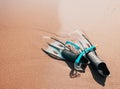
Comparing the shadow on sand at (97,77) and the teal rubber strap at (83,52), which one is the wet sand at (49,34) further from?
the teal rubber strap at (83,52)

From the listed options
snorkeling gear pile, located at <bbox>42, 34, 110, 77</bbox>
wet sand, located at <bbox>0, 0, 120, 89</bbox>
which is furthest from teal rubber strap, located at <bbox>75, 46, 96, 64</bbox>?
wet sand, located at <bbox>0, 0, 120, 89</bbox>

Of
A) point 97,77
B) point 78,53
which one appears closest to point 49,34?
point 78,53

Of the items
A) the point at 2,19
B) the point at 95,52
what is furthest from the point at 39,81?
the point at 2,19

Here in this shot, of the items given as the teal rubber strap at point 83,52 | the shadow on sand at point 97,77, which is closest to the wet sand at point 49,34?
the shadow on sand at point 97,77

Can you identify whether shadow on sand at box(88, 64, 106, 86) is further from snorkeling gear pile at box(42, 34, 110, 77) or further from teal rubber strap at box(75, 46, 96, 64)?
teal rubber strap at box(75, 46, 96, 64)

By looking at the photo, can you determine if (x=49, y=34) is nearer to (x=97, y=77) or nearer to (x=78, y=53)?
(x=78, y=53)

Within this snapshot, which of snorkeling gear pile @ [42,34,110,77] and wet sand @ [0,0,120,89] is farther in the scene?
snorkeling gear pile @ [42,34,110,77]
